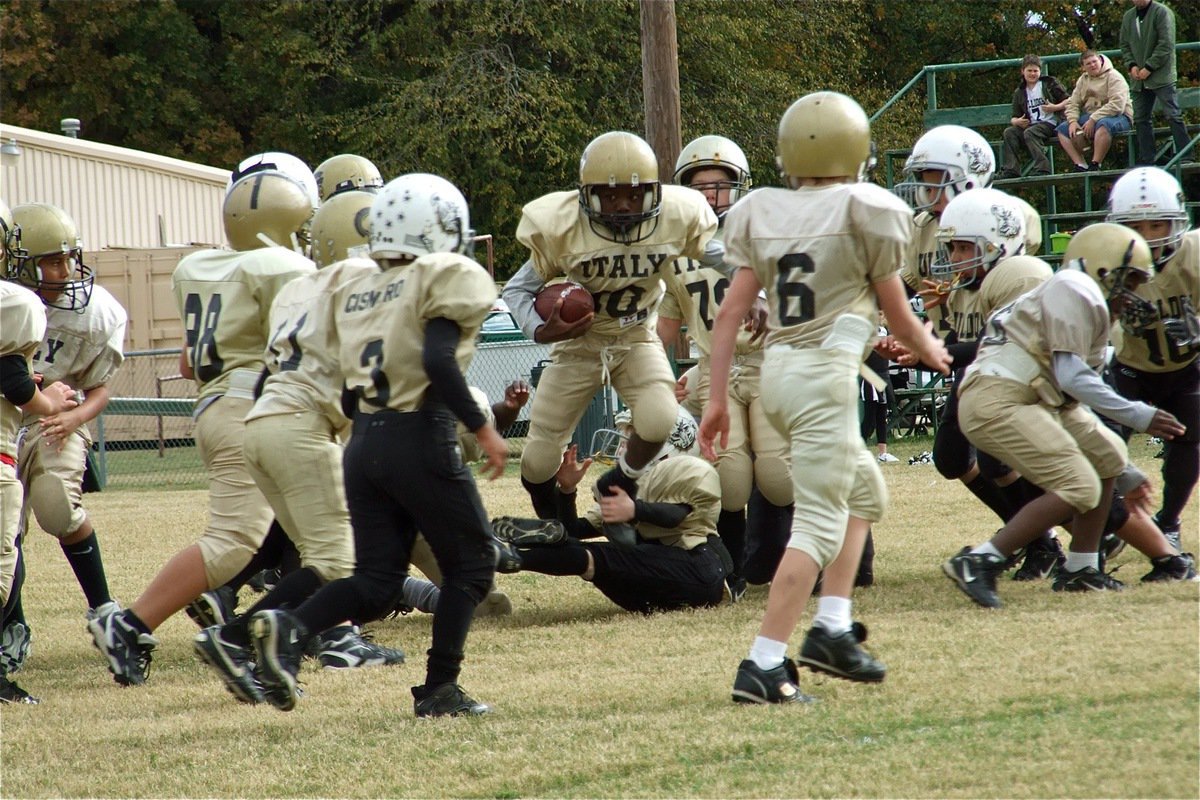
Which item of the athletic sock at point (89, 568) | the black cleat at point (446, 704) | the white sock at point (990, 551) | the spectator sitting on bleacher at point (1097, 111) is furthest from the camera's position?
the spectator sitting on bleacher at point (1097, 111)

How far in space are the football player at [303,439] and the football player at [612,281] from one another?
1.45m

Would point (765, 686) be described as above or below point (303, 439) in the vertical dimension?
below

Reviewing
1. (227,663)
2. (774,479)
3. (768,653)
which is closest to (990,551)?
(774,479)

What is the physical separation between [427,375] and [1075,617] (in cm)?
262

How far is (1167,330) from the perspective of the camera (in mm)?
6629

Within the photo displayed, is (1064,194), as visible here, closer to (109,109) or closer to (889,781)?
(109,109)

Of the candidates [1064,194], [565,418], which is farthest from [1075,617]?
[1064,194]

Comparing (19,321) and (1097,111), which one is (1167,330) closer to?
(19,321)

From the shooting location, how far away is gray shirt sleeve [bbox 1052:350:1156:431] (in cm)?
569

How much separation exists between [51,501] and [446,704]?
2371mm

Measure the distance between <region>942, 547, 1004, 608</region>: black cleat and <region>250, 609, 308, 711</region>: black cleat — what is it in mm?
2744

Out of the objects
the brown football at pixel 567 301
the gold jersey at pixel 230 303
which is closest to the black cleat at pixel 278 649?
the gold jersey at pixel 230 303

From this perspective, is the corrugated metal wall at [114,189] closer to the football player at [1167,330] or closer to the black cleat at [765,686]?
the football player at [1167,330]

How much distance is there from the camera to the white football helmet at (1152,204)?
21.6 ft
